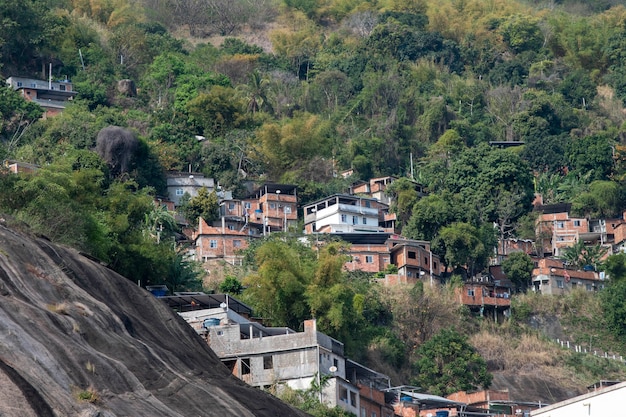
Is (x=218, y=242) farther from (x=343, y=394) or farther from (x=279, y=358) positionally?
(x=279, y=358)

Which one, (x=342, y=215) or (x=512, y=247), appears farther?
(x=512, y=247)

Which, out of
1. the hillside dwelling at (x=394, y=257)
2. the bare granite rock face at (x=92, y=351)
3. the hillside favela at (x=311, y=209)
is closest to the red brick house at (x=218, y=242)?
the hillside favela at (x=311, y=209)

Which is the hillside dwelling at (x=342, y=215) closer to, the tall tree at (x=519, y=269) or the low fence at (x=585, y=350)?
the tall tree at (x=519, y=269)

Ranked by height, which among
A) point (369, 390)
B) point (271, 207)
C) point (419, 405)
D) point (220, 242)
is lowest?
point (419, 405)

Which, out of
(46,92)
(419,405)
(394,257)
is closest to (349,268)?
(394,257)

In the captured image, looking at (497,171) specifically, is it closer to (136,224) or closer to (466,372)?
(466,372)

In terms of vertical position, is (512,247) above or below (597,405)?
above
